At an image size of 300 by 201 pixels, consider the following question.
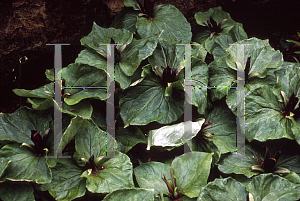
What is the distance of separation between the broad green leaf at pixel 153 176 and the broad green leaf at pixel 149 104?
0.24 meters

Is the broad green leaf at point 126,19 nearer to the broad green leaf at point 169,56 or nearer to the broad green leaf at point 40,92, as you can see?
the broad green leaf at point 169,56

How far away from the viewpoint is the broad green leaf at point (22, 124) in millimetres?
1305

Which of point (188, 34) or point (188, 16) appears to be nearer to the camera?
point (188, 34)

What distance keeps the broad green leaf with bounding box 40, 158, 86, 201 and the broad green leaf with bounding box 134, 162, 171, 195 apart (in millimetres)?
283

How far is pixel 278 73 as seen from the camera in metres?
1.57

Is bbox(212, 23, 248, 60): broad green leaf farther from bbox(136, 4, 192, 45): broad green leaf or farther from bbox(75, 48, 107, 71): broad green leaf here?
bbox(75, 48, 107, 71): broad green leaf

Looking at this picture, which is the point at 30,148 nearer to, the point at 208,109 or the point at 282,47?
the point at 208,109

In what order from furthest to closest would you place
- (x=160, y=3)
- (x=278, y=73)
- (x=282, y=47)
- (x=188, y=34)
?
(x=282, y=47) → (x=160, y=3) → (x=188, y=34) → (x=278, y=73)

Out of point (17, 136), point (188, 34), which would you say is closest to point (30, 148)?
point (17, 136)

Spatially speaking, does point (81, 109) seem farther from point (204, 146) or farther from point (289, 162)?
point (289, 162)

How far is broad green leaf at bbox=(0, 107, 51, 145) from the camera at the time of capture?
4.28 feet

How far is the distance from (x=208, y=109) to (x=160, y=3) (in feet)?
2.91

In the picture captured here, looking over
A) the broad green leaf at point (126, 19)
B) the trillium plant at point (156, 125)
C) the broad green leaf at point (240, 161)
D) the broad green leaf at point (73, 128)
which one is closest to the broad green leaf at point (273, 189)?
the trillium plant at point (156, 125)

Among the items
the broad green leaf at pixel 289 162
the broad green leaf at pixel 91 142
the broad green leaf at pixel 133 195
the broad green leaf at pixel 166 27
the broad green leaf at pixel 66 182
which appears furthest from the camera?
the broad green leaf at pixel 166 27
